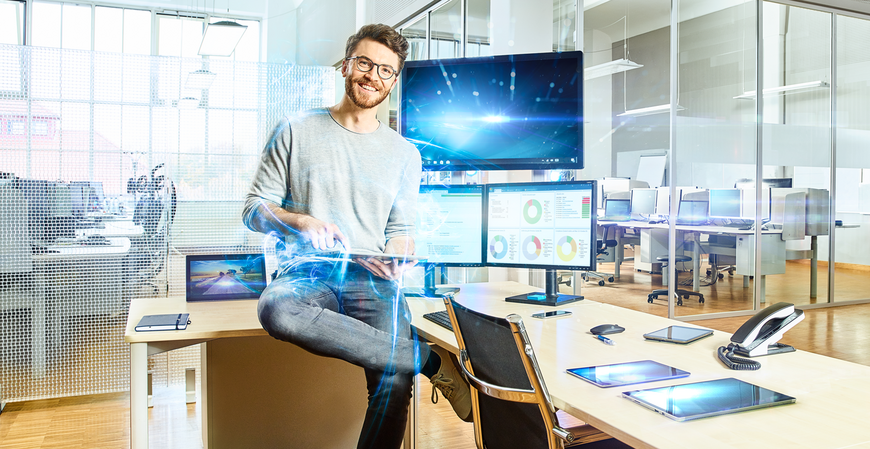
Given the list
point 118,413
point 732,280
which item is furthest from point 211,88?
point 732,280

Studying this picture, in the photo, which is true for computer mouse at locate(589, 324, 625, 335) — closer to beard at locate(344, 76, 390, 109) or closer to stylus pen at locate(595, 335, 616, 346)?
stylus pen at locate(595, 335, 616, 346)

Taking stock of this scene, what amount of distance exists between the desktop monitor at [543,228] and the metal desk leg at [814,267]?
515 centimetres

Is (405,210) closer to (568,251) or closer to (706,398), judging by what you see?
(568,251)

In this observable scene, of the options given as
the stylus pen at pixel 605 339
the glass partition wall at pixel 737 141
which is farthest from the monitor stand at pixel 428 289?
the glass partition wall at pixel 737 141

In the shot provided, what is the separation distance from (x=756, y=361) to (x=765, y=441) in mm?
493

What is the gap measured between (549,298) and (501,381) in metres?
0.97

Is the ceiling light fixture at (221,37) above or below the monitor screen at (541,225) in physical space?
above

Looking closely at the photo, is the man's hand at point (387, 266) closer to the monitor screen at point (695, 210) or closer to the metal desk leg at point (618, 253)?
the monitor screen at point (695, 210)

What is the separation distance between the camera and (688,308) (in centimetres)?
538

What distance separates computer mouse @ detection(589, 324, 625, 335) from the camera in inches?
64.9

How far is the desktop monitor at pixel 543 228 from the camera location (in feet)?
A: 6.91

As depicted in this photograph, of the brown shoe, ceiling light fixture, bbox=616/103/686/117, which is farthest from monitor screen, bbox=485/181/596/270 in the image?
ceiling light fixture, bbox=616/103/686/117

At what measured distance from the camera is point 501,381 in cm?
125

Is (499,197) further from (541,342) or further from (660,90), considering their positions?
(660,90)
